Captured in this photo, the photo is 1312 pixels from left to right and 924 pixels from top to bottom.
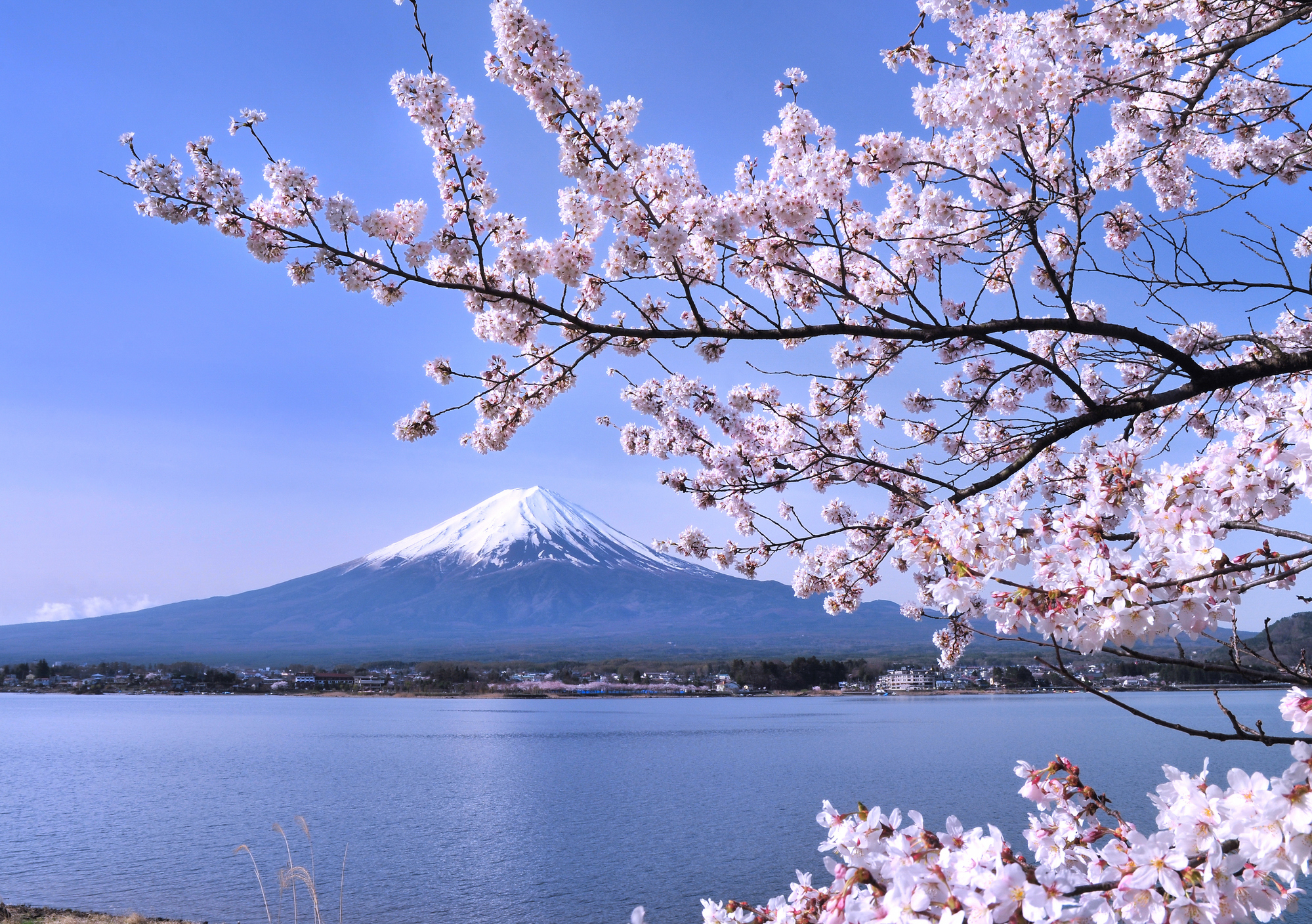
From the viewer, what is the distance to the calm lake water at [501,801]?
1777 cm

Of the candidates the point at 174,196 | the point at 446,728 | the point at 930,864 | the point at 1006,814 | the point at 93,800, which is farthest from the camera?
the point at 446,728

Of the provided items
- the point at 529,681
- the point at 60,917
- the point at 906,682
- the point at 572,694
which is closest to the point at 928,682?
the point at 906,682

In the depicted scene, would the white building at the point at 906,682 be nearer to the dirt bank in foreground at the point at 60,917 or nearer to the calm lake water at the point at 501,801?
the calm lake water at the point at 501,801

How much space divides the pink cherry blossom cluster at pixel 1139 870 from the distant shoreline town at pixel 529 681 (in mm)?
108526

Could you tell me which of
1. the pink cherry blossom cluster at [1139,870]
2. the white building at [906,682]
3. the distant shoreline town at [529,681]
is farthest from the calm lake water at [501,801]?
the distant shoreline town at [529,681]

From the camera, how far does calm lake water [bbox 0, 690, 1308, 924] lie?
17766mm

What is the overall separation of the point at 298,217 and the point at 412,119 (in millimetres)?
738

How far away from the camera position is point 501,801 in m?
31.6

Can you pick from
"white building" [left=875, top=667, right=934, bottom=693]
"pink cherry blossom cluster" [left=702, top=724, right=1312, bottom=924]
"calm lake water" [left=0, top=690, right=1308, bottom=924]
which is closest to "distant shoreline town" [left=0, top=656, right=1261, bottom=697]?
"white building" [left=875, top=667, right=934, bottom=693]

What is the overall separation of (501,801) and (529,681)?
9017 centimetres

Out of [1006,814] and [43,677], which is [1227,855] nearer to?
[1006,814]

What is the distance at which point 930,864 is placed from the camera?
63.5 inches

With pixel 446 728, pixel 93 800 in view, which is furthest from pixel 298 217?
pixel 446 728

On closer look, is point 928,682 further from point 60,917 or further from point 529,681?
point 60,917
